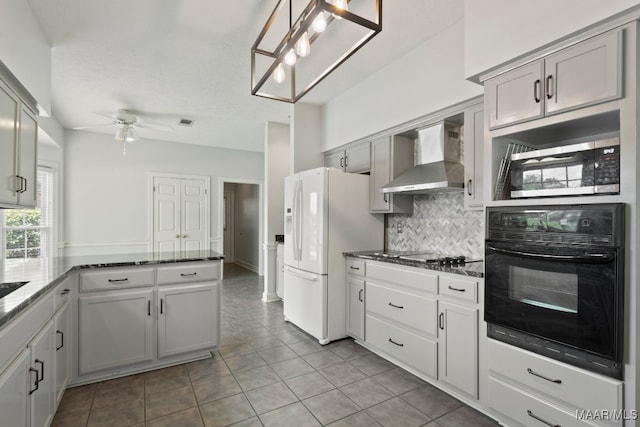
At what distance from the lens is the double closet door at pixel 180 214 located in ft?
19.1

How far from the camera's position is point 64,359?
7.16 ft

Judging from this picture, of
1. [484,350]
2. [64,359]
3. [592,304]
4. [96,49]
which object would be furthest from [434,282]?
[96,49]

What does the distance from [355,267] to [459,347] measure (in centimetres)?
123

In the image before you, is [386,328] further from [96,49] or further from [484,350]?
[96,49]

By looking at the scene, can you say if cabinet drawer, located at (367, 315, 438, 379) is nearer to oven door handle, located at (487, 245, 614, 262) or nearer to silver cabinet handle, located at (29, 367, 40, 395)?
oven door handle, located at (487, 245, 614, 262)

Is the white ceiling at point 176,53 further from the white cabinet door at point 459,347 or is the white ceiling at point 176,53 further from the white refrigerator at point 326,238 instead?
the white cabinet door at point 459,347

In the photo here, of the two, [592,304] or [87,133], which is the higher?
[87,133]

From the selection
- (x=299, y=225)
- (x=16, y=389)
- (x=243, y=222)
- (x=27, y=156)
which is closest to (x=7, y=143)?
(x=27, y=156)

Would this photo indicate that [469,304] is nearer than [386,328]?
Yes

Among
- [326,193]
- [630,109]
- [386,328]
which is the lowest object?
[386,328]

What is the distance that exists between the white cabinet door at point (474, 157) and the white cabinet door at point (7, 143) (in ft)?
10.1

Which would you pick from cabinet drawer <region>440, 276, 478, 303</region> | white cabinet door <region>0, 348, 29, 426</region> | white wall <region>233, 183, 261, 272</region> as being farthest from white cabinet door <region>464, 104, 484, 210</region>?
white wall <region>233, 183, 261, 272</region>

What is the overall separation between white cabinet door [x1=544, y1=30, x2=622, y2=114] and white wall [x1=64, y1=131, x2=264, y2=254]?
5.79 metres

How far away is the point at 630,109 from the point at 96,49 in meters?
3.69
